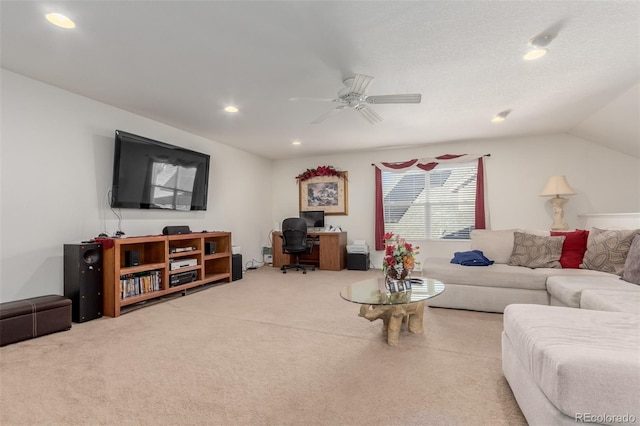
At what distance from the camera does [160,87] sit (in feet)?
10.4

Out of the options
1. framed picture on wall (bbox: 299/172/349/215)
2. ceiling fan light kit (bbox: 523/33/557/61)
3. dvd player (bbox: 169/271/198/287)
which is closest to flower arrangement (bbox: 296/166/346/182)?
framed picture on wall (bbox: 299/172/349/215)

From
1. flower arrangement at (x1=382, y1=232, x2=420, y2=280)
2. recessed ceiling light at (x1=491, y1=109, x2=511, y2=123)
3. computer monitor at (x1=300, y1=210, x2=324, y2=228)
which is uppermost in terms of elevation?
recessed ceiling light at (x1=491, y1=109, x2=511, y2=123)

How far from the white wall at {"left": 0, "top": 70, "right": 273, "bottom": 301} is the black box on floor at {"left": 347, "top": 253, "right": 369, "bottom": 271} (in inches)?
131

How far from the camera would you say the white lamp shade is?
4621 mm

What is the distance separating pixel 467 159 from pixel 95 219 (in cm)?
572

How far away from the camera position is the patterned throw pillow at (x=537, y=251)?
11.0ft

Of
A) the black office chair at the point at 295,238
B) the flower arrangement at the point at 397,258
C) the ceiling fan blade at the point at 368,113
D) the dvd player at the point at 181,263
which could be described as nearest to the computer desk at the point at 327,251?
the black office chair at the point at 295,238

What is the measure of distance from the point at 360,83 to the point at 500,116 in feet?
8.17

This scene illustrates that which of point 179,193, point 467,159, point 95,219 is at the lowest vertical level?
point 95,219

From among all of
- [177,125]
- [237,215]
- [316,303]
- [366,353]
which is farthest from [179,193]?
[366,353]

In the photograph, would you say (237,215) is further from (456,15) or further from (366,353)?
(456,15)

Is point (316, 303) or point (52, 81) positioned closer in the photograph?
point (52, 81)

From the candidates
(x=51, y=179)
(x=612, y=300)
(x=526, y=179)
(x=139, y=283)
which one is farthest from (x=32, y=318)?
(x=526, y=179)

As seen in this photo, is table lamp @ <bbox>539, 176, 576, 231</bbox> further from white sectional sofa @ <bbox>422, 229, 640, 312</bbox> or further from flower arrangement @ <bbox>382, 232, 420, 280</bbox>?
flower arrangement @ <bbox>382, 232, 420, 280</bbox>
